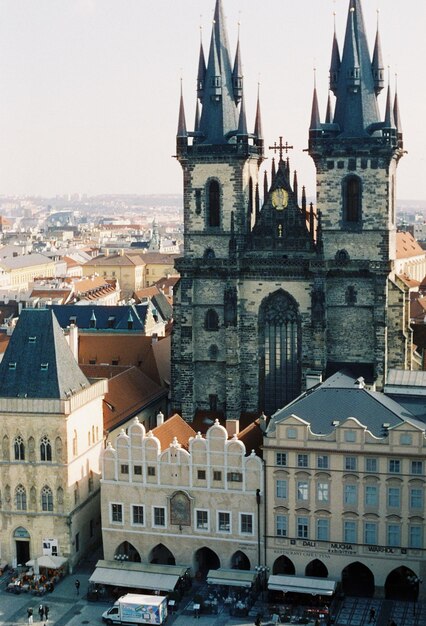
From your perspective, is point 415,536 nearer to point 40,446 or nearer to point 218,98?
point 40,446

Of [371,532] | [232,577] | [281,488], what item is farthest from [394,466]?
[232,577]

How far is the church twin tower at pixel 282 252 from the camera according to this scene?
87.9 metres

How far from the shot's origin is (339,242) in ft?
291

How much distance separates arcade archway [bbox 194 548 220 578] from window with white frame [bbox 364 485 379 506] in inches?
488

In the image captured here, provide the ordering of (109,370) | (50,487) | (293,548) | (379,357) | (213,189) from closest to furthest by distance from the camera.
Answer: (293,548) < (50,487) < (379,357) < (213,189) < (109,370)

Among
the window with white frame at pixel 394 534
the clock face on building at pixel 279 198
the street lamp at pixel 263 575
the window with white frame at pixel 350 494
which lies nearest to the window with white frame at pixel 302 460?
the window with white frame at pixel 350 494

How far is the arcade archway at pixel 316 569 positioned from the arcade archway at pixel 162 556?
32.3ft

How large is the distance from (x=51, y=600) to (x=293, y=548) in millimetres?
16889

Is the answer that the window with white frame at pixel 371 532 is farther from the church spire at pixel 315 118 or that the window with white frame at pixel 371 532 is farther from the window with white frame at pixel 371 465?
the church spire at pixel 315 118

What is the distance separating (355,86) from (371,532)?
132 feet

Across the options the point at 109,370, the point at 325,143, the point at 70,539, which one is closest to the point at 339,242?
the point at 325,143

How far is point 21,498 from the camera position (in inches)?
2982

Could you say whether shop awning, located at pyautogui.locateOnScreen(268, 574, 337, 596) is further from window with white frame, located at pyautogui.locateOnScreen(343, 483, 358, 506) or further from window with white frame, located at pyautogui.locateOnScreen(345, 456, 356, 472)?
window with white frame, located at pyautogui.locateOnScreen(345, 456, 356, 472)

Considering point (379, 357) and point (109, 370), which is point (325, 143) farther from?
point (109, 370)
